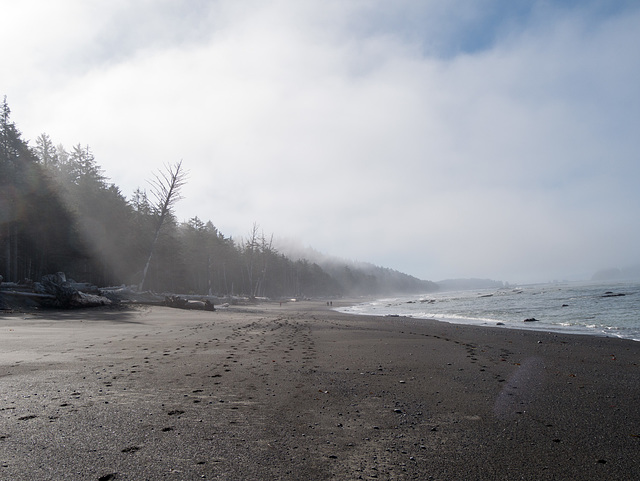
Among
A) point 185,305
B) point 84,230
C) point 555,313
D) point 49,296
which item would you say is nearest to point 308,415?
point 49,296

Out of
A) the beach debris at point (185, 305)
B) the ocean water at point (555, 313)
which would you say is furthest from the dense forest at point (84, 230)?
the ocean water at point (555, 313)

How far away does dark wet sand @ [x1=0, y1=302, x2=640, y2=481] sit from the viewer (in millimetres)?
3018

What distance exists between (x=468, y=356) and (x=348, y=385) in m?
4.23

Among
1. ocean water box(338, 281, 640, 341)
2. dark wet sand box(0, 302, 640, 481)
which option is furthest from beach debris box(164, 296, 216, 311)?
dark wet sand box(0, 302, 640, 481)

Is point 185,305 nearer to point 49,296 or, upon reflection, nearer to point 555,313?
point 49,296

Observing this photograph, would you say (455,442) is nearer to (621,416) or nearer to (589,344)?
(621,416)

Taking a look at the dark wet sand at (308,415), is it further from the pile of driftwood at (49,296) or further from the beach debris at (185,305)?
the beach debris at (185,305)

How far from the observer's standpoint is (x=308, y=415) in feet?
14.2

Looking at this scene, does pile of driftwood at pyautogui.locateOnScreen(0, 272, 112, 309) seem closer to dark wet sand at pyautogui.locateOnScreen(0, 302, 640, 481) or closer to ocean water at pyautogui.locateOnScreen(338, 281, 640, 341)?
dark wet sand at pyautogui.locateOnScreen(0, 302, 640, 481)

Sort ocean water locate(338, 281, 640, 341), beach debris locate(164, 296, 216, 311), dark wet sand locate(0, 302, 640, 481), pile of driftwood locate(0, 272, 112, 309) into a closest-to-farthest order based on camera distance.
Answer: dark wet sand locate(0, 302, 640, 481)
ocean water locate(338, 281, 640, 341)
pile of driftwood locate(0, 272, 112, 309)
beach debris locate(164, 296, 216, 311)

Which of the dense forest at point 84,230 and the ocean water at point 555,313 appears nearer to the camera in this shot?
the ocean water at point 555,313

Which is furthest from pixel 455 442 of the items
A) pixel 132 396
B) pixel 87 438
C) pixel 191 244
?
pixel 191 244

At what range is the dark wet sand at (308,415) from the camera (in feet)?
9.90

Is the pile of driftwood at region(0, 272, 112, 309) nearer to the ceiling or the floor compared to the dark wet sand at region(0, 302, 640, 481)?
nearer to the ceiling
